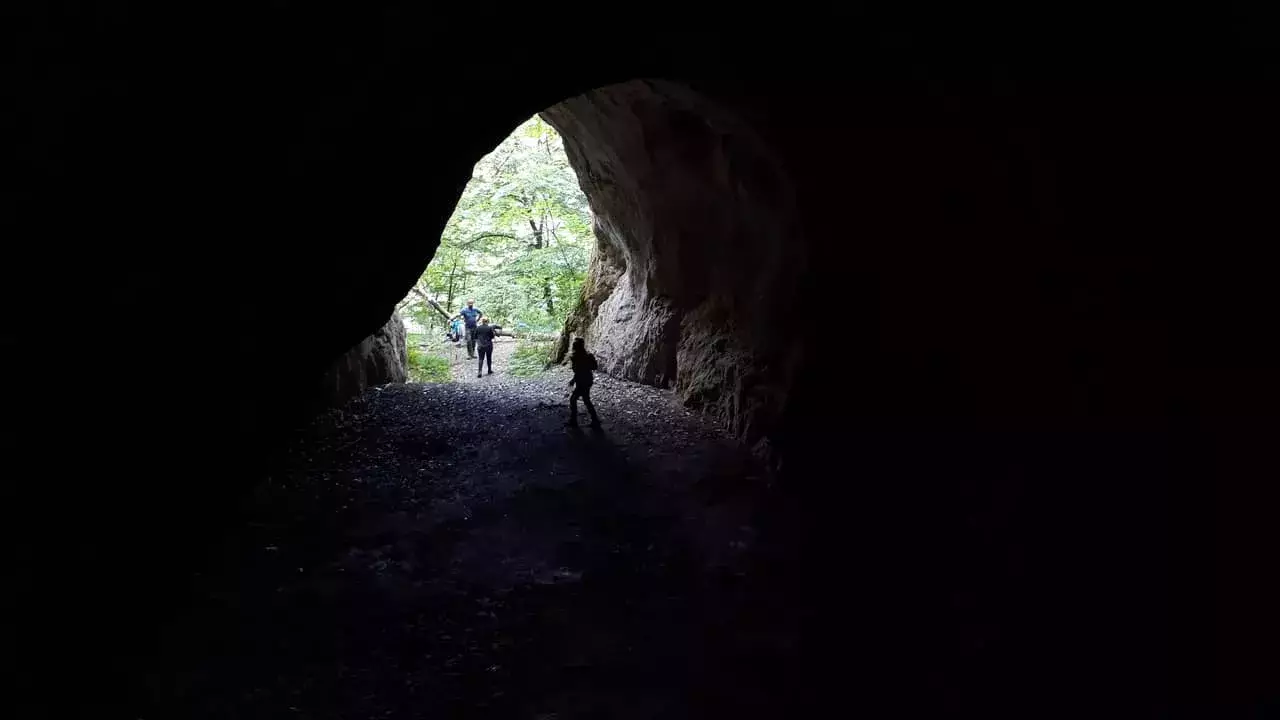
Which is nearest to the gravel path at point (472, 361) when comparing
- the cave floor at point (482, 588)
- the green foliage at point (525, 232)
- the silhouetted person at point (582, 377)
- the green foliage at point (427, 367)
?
the green foliage at point (427, 367)

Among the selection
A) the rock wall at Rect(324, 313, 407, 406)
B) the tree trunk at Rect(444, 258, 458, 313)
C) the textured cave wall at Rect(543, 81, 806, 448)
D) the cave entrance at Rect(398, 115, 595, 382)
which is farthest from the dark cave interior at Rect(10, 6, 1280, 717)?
the tree trunk at Rect(444, 258, 458, 313)

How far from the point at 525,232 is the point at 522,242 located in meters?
0.31

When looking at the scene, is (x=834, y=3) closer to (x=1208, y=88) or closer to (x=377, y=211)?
(x=1208, y=88)

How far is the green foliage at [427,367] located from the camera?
15.8m

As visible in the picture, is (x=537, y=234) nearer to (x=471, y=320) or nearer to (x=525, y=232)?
(x=525, y=232)

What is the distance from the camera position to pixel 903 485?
6621mm

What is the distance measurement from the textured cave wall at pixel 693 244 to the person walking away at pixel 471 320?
430 cm

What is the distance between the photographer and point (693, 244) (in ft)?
33.1

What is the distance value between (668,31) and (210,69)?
3.67 metres

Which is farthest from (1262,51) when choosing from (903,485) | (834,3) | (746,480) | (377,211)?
(377,211)

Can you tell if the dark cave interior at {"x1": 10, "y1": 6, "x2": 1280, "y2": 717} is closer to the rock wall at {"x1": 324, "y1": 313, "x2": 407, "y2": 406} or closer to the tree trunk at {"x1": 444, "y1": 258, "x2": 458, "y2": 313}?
the rock wall at {"x1": 324, "y1": 313, "x2": 407, "y2": 406}

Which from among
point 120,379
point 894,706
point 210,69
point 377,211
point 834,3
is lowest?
point 894,706

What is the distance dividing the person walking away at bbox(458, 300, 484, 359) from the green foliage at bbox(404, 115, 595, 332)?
507 millimetres

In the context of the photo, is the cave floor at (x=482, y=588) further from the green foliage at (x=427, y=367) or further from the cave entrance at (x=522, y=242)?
the cave entrance at (x=522, y=242)
